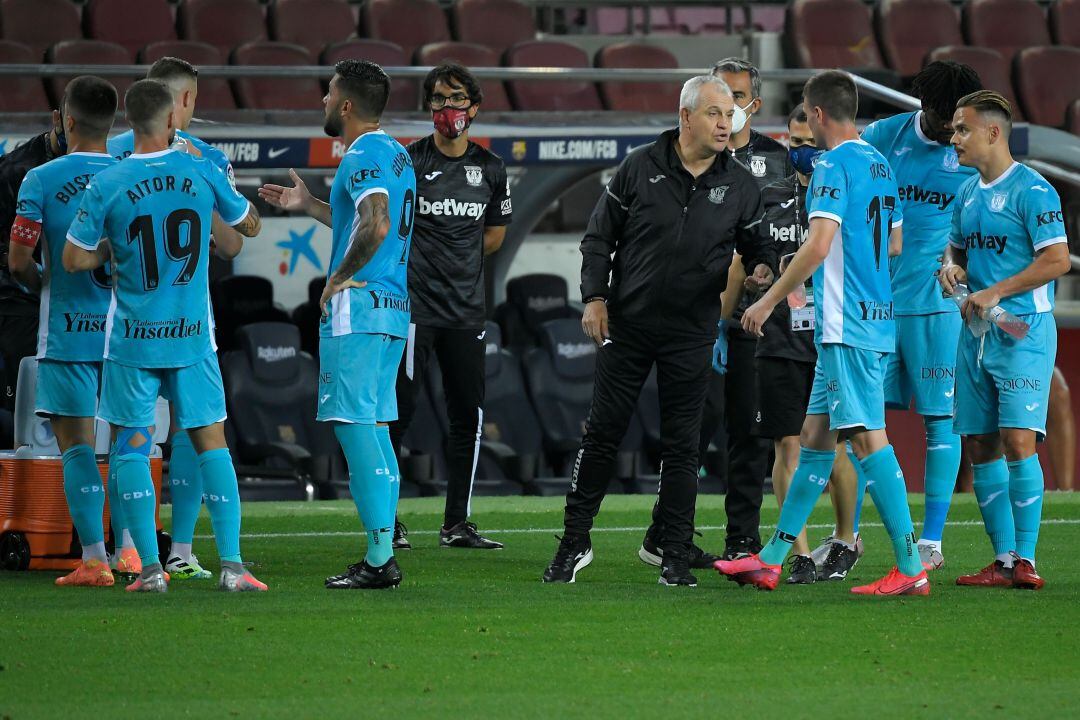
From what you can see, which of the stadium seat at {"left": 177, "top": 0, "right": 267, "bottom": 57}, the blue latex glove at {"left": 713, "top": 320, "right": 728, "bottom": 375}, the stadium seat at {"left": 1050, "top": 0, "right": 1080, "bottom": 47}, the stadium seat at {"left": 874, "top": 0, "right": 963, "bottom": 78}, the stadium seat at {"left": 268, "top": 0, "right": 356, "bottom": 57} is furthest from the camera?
the stadium seat at {"left": 1050, "top": 0, "right": 1080, "bottom": 47}

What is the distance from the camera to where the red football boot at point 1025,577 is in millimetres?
6441

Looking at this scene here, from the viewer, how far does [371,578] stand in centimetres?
630

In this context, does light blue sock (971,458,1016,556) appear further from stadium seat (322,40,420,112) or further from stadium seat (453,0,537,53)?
stadium seat (453,0,537,53)

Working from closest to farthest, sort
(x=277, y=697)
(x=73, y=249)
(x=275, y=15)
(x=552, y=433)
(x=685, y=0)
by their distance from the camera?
(x=277, y=697) → (x=73, y=249) → (x=552, y=433) → (x=275, y=15) → (x=685, y=0)

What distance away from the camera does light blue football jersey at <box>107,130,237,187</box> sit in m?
6.58

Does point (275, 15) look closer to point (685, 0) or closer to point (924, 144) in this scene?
point (685, 0)

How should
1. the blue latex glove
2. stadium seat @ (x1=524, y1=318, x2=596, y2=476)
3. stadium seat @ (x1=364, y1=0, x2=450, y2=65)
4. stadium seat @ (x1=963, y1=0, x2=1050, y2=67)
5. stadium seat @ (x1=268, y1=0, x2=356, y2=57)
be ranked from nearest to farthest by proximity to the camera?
the blue latex glove → stadium seat @ (x1=524, y1=318, x2=596, y2=476) → stadium seat @ (x1=268, y1=0, x2=356, y2=57) → stadium seat @ (x1=364, y1=0, x2=450, y2=65) → stadium seat @ (x1=963, y1=0, x2=1050, y2=67)

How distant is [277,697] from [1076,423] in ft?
37.4

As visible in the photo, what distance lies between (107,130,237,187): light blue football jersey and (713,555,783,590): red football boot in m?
2.40

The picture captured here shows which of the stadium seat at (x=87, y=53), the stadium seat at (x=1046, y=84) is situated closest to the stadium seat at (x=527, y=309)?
the stadium seat at (x=87, y=53)

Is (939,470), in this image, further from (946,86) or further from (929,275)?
(946,86)

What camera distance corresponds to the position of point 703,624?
5.48 metres

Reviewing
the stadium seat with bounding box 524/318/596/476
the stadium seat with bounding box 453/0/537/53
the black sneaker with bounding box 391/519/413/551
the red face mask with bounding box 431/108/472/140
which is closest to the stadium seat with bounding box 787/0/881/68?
the stadium seat with bounding box 453/0/537/53

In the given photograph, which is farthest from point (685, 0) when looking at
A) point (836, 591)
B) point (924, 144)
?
point (836, 591)
